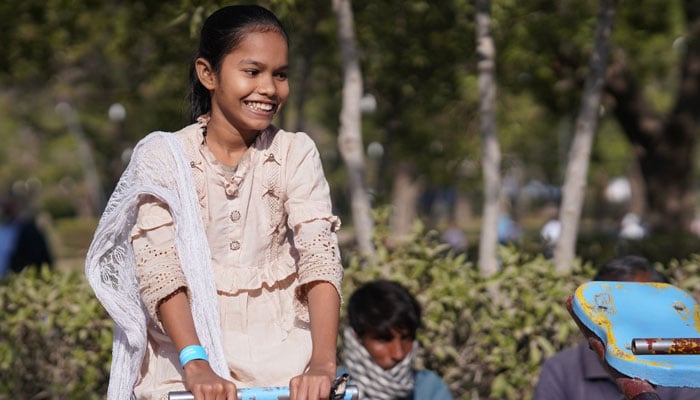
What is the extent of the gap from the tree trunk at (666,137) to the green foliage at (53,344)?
833 centimetres

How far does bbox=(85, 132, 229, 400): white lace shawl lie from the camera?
2629mm

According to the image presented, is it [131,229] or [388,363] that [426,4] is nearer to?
[388,363]

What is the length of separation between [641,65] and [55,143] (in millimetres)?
25799

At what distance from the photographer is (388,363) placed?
469 centimetres

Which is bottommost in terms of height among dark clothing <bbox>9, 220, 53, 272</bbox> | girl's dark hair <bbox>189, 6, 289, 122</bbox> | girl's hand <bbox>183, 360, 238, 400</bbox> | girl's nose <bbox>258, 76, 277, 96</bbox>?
dark clothing <bbox>9, 220, 53, 272</bbox>

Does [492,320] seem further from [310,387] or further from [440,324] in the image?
[310,387]

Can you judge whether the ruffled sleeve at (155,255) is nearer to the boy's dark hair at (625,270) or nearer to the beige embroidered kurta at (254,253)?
the beige embroidered kurta at (254,253)

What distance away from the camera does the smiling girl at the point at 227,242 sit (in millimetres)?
2641

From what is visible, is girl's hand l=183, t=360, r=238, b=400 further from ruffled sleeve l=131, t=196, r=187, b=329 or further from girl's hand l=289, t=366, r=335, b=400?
ruffled sleeve l=131, t=196, r=187, b=329

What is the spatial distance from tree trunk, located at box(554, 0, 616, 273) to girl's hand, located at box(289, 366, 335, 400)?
13.4 feet

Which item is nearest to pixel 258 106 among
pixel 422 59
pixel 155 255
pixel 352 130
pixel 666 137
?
pixel 155 255

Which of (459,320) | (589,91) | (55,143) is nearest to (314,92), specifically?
(589,91)

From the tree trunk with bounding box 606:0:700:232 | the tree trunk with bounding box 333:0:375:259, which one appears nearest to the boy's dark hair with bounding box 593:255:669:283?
the tree trunk with bounding box 333:0:375:259

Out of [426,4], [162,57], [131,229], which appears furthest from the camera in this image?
[162,57]
